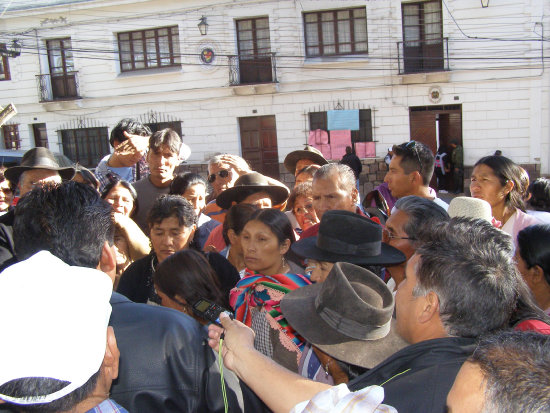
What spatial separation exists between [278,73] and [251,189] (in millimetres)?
12364

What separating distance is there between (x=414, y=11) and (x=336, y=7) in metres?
2.38

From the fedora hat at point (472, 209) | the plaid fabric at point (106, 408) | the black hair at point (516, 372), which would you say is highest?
the black hair at point (516, 372)

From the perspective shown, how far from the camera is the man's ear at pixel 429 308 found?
1.61 meters

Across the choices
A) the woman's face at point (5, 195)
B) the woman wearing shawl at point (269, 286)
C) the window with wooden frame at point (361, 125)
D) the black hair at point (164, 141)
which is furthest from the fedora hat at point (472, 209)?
the window with wooden frame at point (361, 125)

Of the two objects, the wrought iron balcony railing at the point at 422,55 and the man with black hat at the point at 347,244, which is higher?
the wrought iron balcony railing at the point at 422,55

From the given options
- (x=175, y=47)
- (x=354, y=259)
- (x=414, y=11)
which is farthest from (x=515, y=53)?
(x=354, y=259)

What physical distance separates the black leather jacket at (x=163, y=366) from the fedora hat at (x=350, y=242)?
96 centimetres

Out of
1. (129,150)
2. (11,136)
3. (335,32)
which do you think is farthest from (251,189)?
(11,136)

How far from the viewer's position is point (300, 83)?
15.6 meters

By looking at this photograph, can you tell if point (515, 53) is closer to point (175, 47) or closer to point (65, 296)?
point (175, 47)

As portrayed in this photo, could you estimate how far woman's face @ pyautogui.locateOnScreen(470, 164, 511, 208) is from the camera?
11.5 feet

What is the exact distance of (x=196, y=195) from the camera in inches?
167

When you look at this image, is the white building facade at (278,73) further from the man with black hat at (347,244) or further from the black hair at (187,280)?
the black hair at (187,280)

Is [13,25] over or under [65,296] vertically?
over
